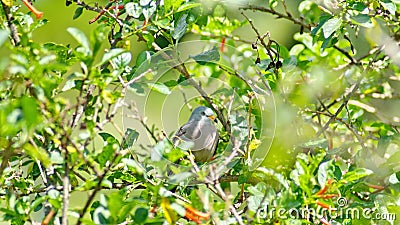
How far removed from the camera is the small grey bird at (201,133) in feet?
6.36

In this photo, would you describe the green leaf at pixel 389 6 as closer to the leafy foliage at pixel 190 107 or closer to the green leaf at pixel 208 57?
the leafy foliage at pixel 190 107

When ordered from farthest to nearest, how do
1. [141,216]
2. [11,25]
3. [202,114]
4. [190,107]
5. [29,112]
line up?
1. [202,114]
2. [190,107]
3. [11,25]
4. [141,216]
5. [29,112]

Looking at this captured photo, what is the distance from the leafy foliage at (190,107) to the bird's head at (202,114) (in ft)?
0.21

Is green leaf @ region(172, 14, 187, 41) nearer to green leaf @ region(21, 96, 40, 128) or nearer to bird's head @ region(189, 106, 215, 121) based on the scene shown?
bird's head @ region(189, 106, 215, 121)

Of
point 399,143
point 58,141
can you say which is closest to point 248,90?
point 399,143

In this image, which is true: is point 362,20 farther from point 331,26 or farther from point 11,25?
point 11,25

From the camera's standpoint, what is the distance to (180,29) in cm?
156

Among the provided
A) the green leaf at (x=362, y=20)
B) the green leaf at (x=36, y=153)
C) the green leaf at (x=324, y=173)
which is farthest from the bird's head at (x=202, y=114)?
the green leaf at (x=36, y=153)

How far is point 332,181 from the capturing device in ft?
4.37

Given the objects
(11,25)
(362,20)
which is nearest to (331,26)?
(362,20)

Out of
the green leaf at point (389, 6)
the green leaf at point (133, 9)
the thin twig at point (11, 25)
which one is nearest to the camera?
the thin twig at point (11, 25)

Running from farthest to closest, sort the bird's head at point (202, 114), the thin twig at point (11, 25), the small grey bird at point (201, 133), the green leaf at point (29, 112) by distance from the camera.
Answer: the bird's head at point (202, 114) < the small grey bird at point (201, 133) < the thin twig at point (11, 25) < the green leaf at point (29, 112)

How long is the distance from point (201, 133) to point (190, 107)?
0.22m

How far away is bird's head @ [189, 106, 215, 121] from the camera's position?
80.4 inches
